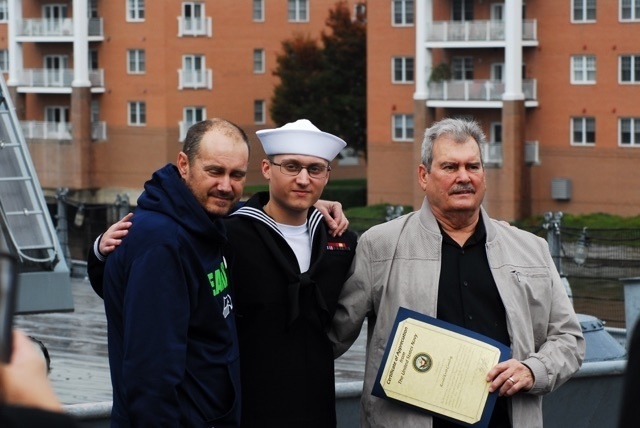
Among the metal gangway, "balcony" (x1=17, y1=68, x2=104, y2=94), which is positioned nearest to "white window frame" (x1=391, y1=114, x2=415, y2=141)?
"balcony" (x1=17, y1=68, x2=104, y2=94)

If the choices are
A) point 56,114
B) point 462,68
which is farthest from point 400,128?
point 56,114

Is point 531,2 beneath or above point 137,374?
above

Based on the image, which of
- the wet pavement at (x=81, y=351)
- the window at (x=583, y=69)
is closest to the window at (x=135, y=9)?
the window at (x=583, y=69)

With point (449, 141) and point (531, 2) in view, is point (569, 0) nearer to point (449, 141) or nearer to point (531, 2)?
point (531, 2)

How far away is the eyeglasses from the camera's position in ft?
17.3

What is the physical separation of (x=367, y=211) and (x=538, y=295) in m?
49.7

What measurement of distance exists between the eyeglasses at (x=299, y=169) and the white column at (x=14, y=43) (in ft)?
209

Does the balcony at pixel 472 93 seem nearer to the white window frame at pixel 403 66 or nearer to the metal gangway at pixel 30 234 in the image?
the white window frame at pixel 403 66

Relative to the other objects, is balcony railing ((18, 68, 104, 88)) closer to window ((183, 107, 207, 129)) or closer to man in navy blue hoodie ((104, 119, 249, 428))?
window ((183, 107, 207, 129))

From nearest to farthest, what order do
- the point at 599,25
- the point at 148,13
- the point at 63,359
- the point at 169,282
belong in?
the point at 169,282 < the point at 63,359 < the point at 599,25 < the point at 148,13

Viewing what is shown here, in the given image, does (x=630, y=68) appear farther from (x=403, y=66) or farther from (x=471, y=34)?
(x=403, y=66)

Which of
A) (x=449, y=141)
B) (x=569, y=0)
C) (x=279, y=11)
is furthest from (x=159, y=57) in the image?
(x=449, y=141)

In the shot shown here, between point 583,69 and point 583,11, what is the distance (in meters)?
2.04

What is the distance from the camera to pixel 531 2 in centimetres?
5472
